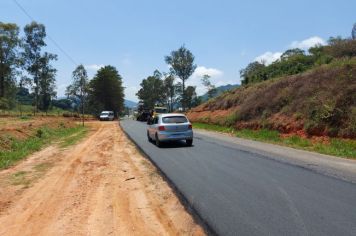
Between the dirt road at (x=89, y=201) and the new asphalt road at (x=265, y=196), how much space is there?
0.56 meters

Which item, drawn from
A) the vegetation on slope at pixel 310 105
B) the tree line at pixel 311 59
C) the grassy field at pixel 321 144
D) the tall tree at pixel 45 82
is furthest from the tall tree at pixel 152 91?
the grassy field at pixel 321 144

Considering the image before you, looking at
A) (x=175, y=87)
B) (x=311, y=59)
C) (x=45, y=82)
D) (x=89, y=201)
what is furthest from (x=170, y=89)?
(x=89, y=201)

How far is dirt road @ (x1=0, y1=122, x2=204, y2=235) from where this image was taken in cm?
647

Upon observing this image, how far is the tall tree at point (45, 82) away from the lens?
A: 234 feet

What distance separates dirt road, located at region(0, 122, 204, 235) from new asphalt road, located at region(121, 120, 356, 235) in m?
0.56

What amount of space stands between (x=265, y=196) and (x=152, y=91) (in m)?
117

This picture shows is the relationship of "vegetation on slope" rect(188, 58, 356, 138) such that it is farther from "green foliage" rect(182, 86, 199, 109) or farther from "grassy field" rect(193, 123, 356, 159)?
"green foliage" rect(182, 86, 199, 109)

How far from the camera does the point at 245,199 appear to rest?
782 centimetres

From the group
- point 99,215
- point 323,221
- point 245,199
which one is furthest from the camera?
point 245,199

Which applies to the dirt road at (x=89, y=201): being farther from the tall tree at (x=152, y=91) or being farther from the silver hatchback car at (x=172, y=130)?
the tall tree at (x=152, y=91)

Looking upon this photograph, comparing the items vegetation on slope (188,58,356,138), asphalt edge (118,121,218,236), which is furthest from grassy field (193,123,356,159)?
asphalt edge (118,121,218,236)

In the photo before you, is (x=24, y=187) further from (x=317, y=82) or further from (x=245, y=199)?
(x=317, y=82)

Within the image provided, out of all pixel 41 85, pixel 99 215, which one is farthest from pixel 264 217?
pixel 41 85

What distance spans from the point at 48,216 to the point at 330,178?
6815mm
